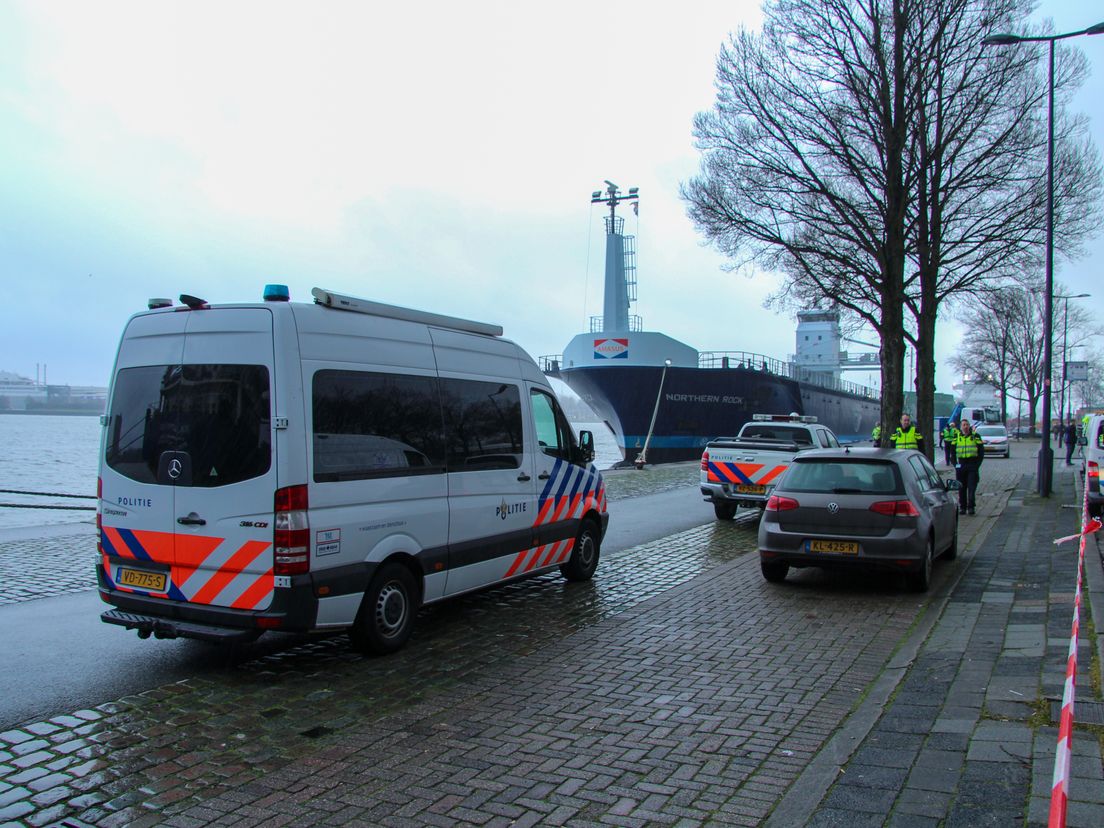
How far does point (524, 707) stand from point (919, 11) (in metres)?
18.6

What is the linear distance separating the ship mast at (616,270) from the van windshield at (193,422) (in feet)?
119

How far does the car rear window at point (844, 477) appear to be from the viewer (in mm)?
8602

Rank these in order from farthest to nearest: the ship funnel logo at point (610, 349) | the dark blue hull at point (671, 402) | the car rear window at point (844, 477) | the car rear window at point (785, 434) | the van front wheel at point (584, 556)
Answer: the dark blue hull at point (671, 402) < the ship funnel logo at point (610, 349) < the car rear window at point (785, 434) < the van front wheel at point (584, 556) < the car rear window at point (844, 477)

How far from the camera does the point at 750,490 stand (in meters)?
14.1

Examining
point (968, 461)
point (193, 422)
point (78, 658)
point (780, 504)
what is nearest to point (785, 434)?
point (968, 461)

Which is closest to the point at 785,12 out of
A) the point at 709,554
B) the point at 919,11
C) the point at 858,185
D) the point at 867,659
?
the point at 919,11

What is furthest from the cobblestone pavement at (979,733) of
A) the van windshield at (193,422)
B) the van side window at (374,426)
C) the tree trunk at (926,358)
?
the tree trunk at (926,358)

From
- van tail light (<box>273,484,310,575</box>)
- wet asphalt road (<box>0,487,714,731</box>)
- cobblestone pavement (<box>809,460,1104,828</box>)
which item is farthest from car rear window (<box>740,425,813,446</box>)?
van tail light (<box>273,484,310,575</box>)

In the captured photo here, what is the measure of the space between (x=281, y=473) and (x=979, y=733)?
4239mm

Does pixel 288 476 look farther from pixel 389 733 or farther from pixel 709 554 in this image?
pixel 709 554

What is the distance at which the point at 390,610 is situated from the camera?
20.9 ft

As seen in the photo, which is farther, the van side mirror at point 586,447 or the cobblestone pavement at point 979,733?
the van side mirror at point 586,447

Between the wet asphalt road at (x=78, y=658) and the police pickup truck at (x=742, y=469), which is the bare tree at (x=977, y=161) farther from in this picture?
the wet asphalt road at (x=78, y=658)

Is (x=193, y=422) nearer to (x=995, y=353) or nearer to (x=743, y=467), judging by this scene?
(x=743, y=467)
